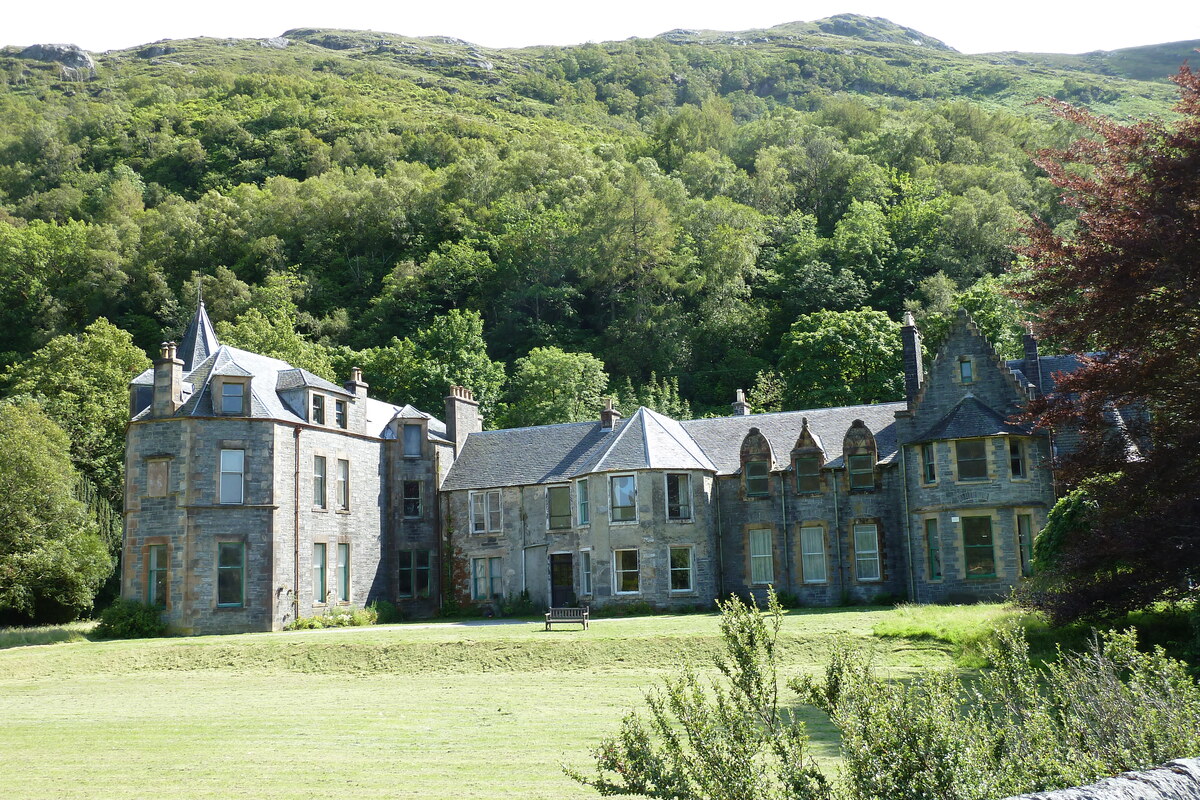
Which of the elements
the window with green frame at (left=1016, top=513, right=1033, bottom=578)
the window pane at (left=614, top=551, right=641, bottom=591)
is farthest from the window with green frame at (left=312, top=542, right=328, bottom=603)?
the window with green frame at (left=1016, top=513, right=1033, bottom=578)

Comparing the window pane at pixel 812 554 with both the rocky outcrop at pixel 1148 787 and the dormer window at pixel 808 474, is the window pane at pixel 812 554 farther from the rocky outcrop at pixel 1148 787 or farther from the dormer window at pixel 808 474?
the rocky outcrop at pixel 1148 787

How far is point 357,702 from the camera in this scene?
2170 centimetres

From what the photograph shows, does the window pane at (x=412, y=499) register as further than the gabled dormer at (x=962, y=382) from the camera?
Yes

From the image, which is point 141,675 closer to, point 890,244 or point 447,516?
point 447,516

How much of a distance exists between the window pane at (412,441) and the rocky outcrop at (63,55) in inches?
5649

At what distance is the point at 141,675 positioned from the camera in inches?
1115

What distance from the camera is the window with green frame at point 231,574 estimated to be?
3722 cm

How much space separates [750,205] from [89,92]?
321 ft

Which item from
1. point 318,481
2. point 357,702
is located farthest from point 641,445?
point 357,702

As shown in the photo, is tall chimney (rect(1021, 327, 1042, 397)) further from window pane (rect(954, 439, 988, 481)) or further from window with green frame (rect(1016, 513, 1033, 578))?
window with green frame (rect(1016, 513, 1033, 578))

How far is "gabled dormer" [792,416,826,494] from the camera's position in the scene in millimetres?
40250

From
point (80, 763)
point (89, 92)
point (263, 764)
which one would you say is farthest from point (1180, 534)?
point (89, 92)

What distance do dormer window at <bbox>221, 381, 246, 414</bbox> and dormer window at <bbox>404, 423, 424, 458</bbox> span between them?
8350 mm

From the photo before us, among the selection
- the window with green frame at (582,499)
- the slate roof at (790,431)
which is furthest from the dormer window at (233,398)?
the slate roof at (790,431)
